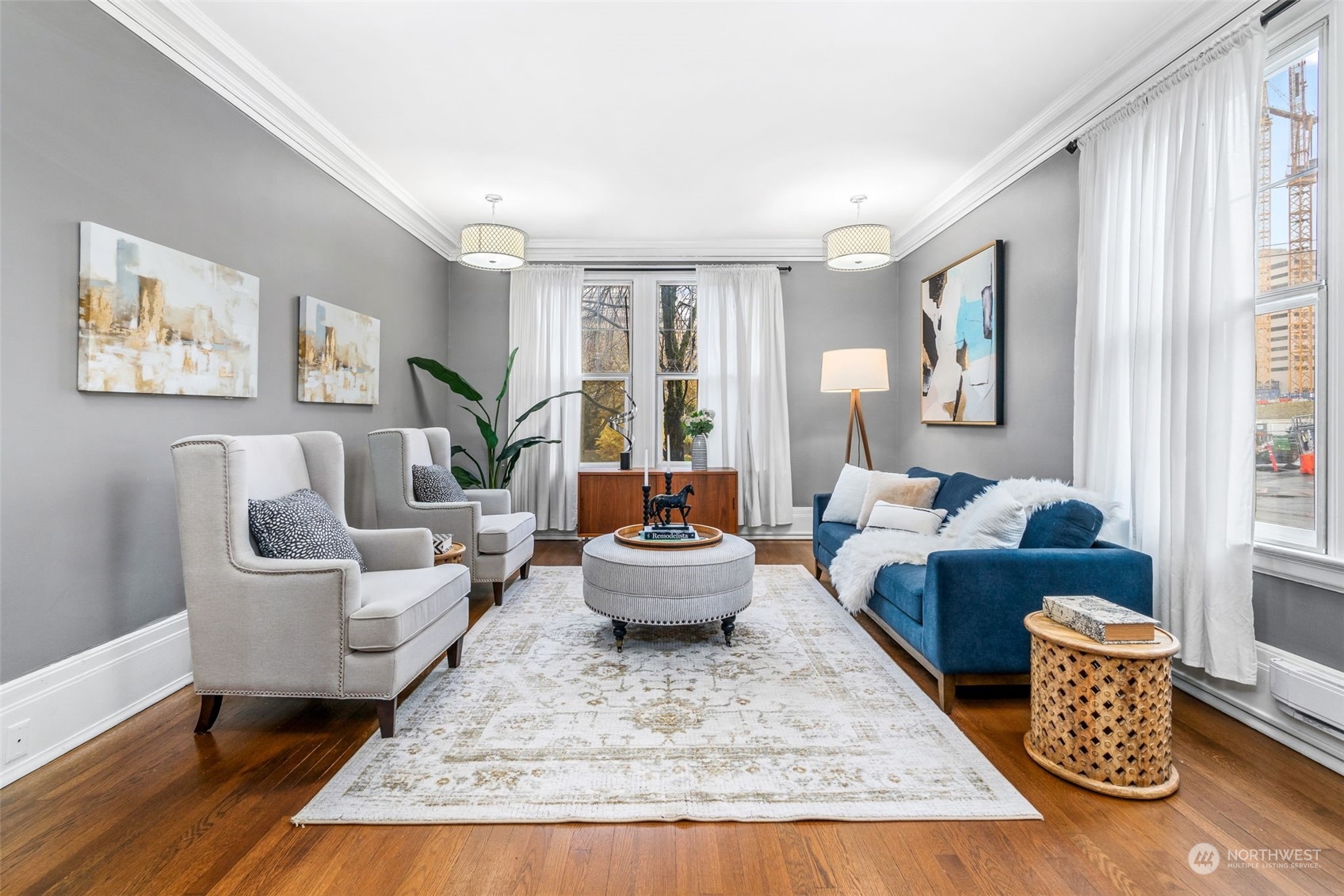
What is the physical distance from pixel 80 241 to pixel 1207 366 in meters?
3.98

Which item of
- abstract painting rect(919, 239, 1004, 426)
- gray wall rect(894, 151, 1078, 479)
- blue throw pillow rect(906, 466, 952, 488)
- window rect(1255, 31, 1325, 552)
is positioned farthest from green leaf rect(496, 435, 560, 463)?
window rect(1255, 31, 1325, 552)

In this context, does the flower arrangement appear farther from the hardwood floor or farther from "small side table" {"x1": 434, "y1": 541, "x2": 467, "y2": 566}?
the hardwood floor

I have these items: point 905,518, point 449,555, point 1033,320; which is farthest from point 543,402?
point 1033,320

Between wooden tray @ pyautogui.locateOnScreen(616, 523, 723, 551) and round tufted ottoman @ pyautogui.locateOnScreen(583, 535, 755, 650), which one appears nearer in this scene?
round tufted ottoman @ pyautogui.locateOnScreen(583, 535, 755, 650)

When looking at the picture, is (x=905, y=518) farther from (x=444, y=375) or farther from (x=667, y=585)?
(x=444, y=375)

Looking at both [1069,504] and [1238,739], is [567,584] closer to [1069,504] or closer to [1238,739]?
[1069,504]

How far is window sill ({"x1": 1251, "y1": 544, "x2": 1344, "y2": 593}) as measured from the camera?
1.92 metres

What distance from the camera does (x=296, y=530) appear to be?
86.4 inches

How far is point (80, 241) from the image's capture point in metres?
2.08

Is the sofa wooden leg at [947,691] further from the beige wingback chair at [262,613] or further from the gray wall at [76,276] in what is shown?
the gray wall at [76,276]

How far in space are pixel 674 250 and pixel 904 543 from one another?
358cm

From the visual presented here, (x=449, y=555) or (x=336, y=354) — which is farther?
(x=336, y=354)

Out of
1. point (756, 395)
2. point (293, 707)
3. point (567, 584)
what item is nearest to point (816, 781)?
point (293, 707)

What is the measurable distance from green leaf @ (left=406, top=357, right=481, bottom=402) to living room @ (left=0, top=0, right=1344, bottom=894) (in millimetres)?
874
